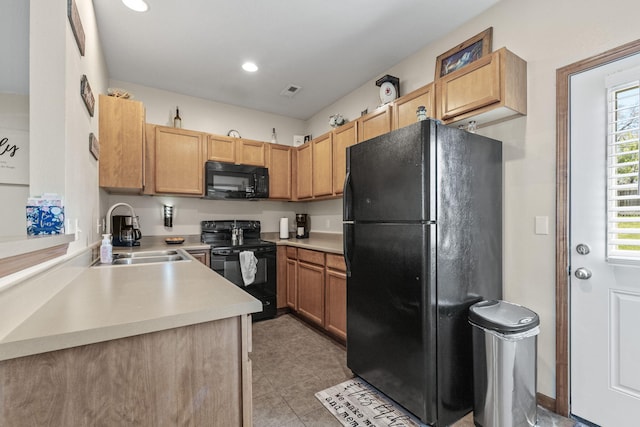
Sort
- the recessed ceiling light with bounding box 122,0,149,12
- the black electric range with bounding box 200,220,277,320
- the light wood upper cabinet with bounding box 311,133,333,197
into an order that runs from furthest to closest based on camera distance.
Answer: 1. the light wood upper cabinet with bounding box 311,133,333,197
2. the black electric range with bounding box 200,220,277,320
3. the recessed ceiling light with bounding box 122,0,149,12

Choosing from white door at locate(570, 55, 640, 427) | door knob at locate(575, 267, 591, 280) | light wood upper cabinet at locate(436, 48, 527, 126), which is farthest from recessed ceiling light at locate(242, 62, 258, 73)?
door knob at locate(575, 267, 591, 280)

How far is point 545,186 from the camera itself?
186 cm

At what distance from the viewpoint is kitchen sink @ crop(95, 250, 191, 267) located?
2.14 metres

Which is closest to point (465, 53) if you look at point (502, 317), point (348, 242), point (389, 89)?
point (389, 89)

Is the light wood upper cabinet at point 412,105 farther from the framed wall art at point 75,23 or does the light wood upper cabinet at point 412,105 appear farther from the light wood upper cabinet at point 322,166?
the framed wall art at point 75,23

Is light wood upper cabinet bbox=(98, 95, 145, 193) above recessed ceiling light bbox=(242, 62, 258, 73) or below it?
below

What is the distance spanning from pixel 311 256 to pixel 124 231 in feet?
6.31

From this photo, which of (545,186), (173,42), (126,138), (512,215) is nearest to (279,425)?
(512,215)

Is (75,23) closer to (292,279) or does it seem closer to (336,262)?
(336,262)

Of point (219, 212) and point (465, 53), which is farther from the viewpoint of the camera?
point (219, 212)

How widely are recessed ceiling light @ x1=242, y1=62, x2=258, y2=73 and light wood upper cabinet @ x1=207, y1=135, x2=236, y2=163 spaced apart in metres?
0.90

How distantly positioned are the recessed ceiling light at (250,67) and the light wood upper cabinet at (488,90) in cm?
184

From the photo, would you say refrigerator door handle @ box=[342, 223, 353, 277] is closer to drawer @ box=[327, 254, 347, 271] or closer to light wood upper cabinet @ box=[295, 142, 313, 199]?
drawer @ box=[327, 254, 347, 271]

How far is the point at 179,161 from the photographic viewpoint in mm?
3299
